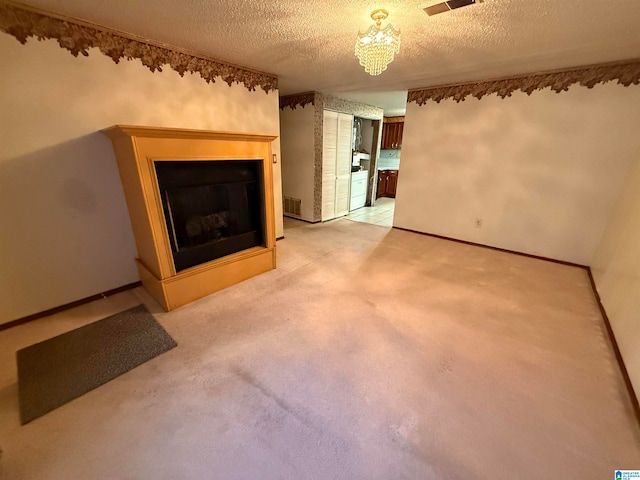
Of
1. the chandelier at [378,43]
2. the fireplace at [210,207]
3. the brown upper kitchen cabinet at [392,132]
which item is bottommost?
the fireplace at [210,207]

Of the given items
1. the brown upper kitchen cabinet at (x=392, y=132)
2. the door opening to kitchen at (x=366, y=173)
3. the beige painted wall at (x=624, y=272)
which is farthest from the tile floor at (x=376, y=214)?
the beige painted wall at (x=624, y=272)

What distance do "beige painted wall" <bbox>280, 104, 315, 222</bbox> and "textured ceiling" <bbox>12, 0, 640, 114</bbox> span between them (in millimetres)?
1454

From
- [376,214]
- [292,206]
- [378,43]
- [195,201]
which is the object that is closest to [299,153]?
[292,206]

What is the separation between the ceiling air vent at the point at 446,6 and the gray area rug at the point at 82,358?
9.38ft

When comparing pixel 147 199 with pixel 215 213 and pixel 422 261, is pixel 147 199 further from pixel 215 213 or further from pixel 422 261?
pixel 422 261

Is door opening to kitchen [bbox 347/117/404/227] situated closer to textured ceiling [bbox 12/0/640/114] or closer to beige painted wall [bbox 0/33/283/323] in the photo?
textured ceiling [bbox 12/0/640/114]

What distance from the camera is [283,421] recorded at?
1353 millimetres

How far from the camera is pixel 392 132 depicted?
23.4 feet

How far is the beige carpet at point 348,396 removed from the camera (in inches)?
46.5

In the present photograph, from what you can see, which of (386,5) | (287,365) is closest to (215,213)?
(287,365)

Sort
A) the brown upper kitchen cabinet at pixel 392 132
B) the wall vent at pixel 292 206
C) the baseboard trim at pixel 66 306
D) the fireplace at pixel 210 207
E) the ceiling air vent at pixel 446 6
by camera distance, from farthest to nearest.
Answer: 1. the brown upper kitchen cabinet at pixel 392 132
2. the wall vent at pixel 292 206
3. the fireplace at pixel 210 207
4. the baseboard trim at pixel 66 306
5. the ceiling air vent at pixel 446 6

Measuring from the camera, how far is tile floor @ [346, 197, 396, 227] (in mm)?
5070

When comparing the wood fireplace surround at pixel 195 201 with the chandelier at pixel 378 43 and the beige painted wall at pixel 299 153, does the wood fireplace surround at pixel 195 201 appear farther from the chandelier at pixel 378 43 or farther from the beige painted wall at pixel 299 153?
the beige painted wall at pixel 299 153

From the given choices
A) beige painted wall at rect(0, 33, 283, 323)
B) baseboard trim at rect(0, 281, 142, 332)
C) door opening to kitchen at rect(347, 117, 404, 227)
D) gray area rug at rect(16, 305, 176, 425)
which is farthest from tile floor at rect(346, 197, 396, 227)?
gray area rug at rect(16, 305, 176, 425)
